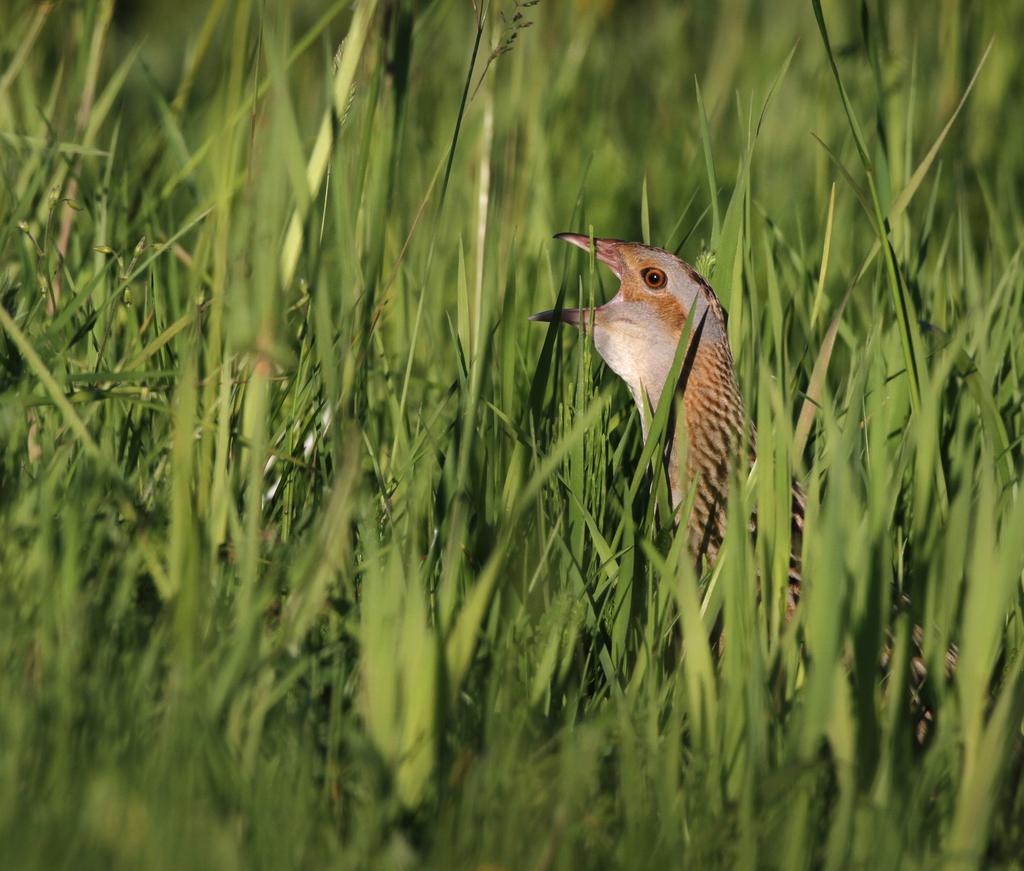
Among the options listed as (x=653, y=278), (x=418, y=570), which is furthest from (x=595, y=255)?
(x=418, y=570)

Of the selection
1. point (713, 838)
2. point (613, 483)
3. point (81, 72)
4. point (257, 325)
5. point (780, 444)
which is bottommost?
point (713, 838)

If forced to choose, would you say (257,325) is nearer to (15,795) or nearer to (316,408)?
(15,795)

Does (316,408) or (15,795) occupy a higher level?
(316,408)

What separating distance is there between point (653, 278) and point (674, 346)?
0.20m

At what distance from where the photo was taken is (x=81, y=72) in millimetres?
3736

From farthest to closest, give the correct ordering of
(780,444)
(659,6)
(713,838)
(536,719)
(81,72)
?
1. (659,6)
2. (81,72)
3. (780,444)
4. (536,719)
5. (713,838)

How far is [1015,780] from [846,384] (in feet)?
4.70

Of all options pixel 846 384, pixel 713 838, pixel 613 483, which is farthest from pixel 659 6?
pixel 713 838

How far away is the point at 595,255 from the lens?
334 cm

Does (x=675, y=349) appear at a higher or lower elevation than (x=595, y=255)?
lower

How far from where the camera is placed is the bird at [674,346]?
352 cm

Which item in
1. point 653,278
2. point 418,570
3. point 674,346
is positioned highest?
point 653,278

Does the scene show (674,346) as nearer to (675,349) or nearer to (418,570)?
Result: (675,349)

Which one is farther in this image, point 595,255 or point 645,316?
point 645,316
